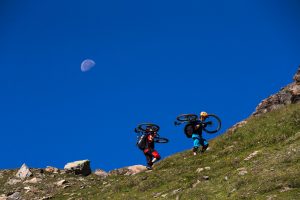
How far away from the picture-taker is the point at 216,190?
19062mm

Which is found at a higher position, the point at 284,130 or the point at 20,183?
the point at 20,183

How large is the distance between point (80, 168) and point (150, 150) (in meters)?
10.8

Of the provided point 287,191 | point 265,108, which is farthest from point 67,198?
point 265,108

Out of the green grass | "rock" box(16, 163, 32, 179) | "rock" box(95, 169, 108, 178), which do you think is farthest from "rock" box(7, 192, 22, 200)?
"rock" box(95, 169, 108, 178)

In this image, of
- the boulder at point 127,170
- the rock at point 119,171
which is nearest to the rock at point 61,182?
the rock at point 119,171

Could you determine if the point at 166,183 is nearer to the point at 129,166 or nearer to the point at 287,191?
the point at 287,191

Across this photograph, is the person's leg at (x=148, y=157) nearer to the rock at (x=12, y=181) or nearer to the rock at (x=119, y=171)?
the rock at (x=119, y=171)

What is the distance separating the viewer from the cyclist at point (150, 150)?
103 feet

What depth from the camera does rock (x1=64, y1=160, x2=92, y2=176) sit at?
40.0 meters

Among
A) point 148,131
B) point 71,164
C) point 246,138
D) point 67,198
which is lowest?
point 67,198

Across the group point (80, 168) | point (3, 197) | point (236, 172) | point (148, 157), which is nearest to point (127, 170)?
point (80, 168)

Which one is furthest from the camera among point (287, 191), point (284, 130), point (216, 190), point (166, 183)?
Answer: point (284, 130)

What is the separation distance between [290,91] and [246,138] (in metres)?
16.8

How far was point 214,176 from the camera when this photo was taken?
22.0 meters
